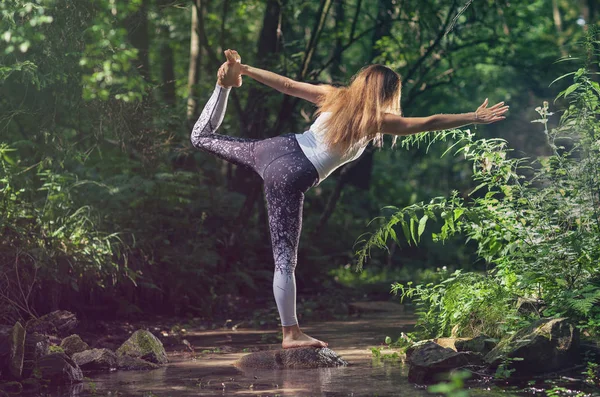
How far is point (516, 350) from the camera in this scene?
18.8ft

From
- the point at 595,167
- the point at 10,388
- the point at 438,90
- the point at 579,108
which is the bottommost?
the point at 10,388

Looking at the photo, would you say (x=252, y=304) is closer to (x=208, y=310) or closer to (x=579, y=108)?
(x=208, y=310)

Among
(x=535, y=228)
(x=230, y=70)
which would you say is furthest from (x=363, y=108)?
(x=535, y=228)

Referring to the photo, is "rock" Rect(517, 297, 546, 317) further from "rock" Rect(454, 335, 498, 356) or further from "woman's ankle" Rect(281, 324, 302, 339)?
"woman's ankle" Rect(281, 324, 302, 339)

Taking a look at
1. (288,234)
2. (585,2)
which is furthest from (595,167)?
(585,2)

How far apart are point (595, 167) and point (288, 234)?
2.43 m

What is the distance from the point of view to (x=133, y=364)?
6738mm

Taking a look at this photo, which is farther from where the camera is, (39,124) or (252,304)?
(252,304)

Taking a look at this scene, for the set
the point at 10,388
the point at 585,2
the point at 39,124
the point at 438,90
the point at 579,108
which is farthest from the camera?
the point at 585,2

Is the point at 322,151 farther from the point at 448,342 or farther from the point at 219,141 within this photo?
the point at 448,342

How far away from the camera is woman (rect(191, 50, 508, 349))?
6125 mm

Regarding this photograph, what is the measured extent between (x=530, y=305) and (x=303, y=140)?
7.29 ft

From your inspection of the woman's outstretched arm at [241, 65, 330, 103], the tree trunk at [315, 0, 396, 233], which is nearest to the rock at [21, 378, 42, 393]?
the woman's outstretched arm at [241, 65, 330, 103]

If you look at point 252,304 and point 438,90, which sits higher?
point 438,90
